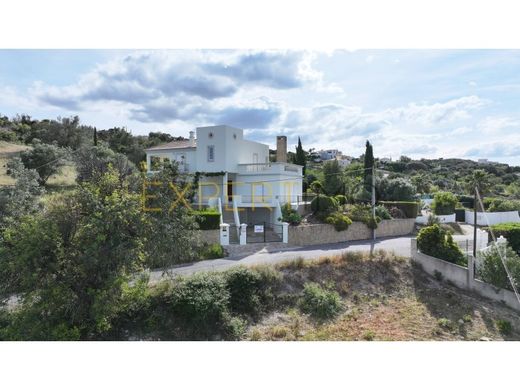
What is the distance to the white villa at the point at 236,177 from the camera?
23.4 meters

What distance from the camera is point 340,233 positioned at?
22.7m

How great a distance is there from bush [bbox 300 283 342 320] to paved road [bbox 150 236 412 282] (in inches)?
92.9

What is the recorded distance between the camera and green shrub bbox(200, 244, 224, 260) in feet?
57.6

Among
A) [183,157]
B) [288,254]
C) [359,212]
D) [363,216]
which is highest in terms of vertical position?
[183,157]

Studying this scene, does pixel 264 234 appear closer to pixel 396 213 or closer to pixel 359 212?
pixel 359 212

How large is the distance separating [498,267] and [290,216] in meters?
10.8

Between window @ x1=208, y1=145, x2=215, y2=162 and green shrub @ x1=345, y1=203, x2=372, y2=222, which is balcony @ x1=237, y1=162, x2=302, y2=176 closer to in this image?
Answer: window @ x1=208, y1=145, x2=215, y2=162

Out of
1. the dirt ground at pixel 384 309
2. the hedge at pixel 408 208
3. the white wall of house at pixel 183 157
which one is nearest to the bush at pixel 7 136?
the white wall of house at pixel 183 157

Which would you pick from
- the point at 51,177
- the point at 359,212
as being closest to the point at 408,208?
the point at 359,212

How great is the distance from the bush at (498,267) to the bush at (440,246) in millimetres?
1890

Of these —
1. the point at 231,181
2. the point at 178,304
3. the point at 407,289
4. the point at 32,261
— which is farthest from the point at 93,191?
the point at 231,181

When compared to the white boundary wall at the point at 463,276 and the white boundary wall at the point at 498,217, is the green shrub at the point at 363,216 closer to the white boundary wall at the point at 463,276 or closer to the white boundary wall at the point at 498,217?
the white boundary wall at the point at 463,276

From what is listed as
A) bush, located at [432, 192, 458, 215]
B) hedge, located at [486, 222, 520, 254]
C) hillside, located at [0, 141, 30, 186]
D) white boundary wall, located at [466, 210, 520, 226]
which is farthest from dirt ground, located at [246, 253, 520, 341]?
hillside, located at [0, 141, 30, 186]

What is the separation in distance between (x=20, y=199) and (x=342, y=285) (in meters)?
14.0
